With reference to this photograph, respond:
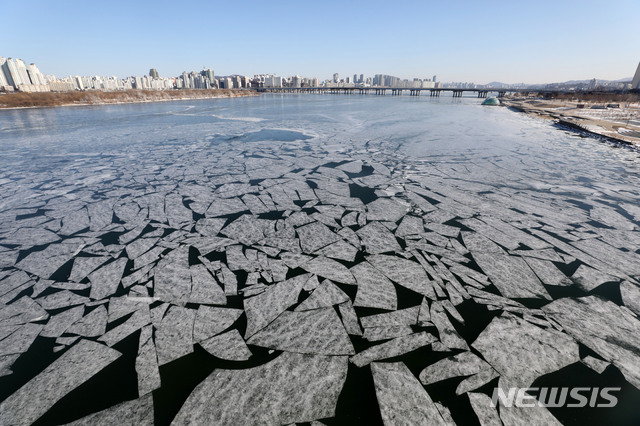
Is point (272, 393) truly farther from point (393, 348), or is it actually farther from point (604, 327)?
point (604, 327)

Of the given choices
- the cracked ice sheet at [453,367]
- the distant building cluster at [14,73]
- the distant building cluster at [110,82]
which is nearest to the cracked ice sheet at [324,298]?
the cracked ice sheet at [453,367]

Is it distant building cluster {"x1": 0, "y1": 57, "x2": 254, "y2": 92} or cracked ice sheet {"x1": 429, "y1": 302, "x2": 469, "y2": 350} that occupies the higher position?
distant building cluster {"x1": 0, "y1": 57, "x2": 254, "y2": 92}

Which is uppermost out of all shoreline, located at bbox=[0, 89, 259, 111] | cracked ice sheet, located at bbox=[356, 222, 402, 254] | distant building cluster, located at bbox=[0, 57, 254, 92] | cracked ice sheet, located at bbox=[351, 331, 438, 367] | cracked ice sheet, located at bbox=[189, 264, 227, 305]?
distant building cluster, located at bbox=[0, 57, 254, 92]

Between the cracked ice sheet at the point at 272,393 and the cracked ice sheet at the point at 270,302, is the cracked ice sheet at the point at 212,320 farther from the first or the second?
the cracked ice sheet at the point at 272,393

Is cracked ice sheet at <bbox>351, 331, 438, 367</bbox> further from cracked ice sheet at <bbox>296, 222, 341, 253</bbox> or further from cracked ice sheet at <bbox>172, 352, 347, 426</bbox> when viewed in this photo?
cracked ice sheet at <bbox>296, 222, 341, 253</bbox>

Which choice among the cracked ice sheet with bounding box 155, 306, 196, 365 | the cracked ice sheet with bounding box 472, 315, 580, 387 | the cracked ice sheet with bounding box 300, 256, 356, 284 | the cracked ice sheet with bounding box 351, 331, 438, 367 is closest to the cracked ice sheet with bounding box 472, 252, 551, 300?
the cracked ice sheet with bounding box 472, 315, 580, 387

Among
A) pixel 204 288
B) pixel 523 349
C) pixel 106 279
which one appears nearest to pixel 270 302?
pixel 204 288
